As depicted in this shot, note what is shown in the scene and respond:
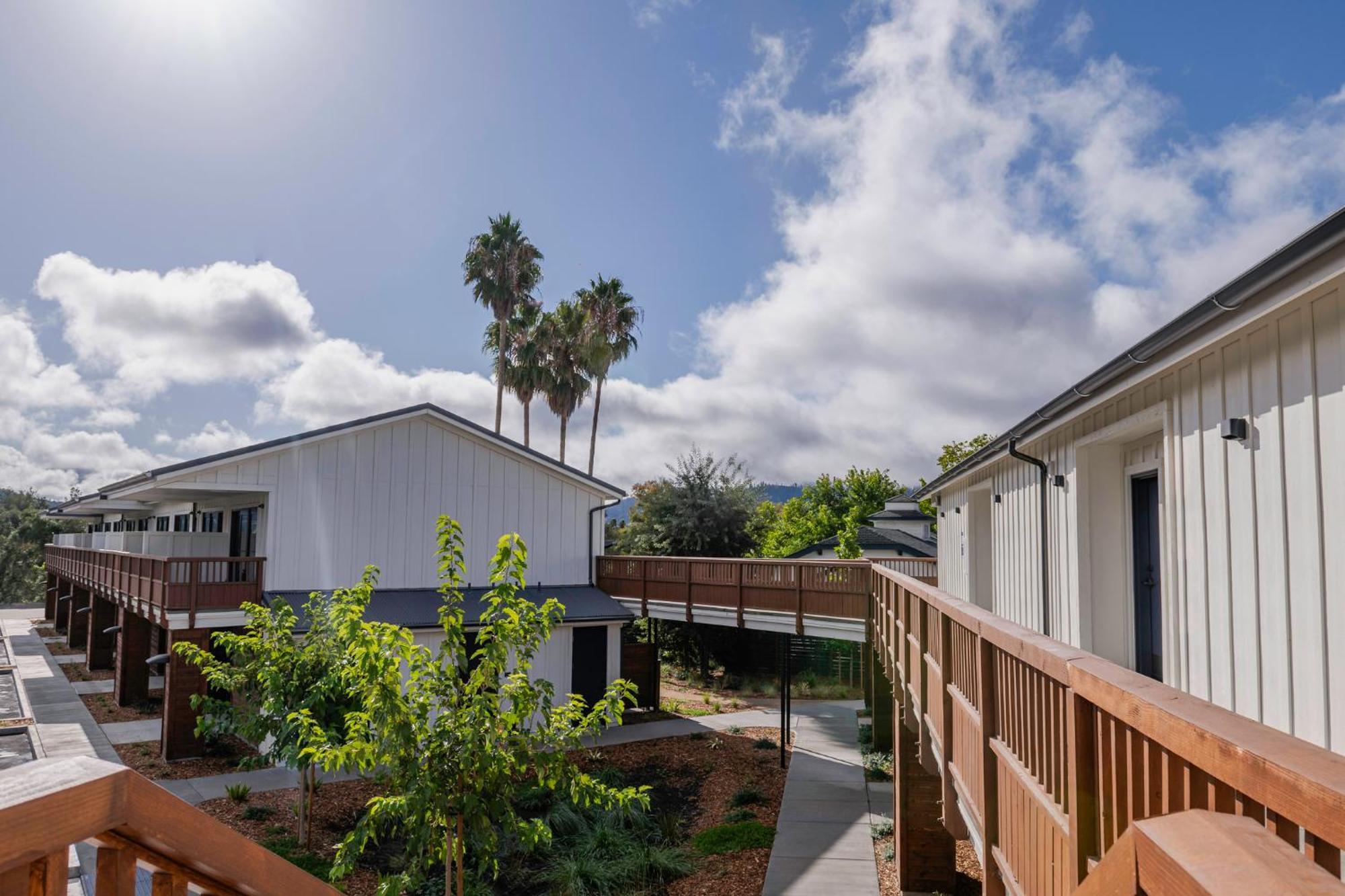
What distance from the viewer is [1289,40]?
7.84 m

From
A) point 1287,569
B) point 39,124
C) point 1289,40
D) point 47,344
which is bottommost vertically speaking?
point 1287,569

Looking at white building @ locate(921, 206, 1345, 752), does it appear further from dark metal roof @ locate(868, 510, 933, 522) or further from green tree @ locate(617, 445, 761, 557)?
dark metal roof @ locate(868, 510, 933, 522)

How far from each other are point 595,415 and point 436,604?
22.4m

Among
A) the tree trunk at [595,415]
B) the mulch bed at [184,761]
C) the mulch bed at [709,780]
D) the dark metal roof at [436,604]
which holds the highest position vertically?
the tree trunk at [595,415]

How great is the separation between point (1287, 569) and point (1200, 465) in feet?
3.47

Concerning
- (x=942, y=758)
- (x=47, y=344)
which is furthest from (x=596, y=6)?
(x=47, y=344)

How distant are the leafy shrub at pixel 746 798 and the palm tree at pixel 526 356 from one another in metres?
26.6

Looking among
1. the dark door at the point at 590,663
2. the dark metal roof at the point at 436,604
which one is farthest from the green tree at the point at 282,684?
the dark door at the point at 590,663

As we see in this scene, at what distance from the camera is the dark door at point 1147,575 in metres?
6.54

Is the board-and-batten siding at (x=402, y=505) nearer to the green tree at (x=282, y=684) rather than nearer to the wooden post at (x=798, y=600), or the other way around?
the green tree at (x=282, y=684)

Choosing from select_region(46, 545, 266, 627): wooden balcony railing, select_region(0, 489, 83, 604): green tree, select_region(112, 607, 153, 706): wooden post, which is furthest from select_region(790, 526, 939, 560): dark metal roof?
select_region(0, 489, 83, 604): green tree

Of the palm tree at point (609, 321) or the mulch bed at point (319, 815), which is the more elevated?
the palm tree at point (609, 321)

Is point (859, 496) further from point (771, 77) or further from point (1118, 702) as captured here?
point (1118, 702)

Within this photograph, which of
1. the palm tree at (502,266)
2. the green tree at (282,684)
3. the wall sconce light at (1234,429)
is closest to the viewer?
the wall sconce light at (1234,429)
